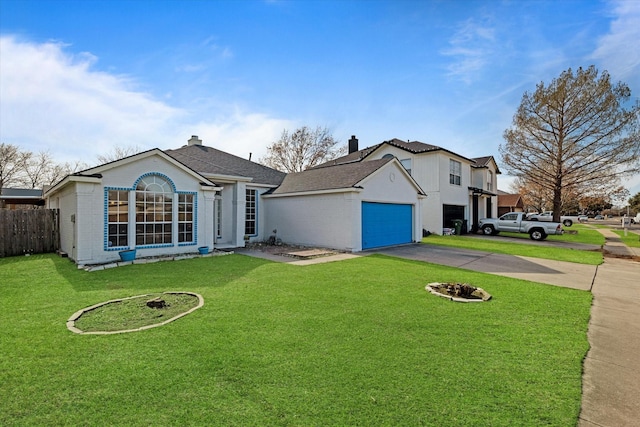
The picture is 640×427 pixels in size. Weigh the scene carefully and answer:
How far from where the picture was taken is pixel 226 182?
47.9 ft

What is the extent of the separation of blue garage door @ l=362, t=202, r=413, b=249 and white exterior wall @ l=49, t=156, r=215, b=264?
699 centimetres

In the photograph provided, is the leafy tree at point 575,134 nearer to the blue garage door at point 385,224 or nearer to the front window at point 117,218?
the blue garage door at point 385,224

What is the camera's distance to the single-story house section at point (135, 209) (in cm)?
990

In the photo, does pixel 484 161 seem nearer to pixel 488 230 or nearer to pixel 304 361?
pixel 488 230

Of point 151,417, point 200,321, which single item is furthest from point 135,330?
point 151,417

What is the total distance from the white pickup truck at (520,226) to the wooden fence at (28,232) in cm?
2631

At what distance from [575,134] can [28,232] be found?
3627 cm

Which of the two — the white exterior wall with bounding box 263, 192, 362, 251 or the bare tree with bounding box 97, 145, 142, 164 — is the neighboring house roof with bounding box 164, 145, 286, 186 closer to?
the white exterior wall with bounding box 263, 192, 362, 251

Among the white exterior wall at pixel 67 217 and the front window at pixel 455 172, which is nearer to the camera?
the white exterior wall at pixel 67 217

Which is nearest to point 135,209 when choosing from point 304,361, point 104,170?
point 104,170

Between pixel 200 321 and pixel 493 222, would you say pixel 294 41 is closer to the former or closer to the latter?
pixel 200 321

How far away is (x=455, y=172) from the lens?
79.9 ft

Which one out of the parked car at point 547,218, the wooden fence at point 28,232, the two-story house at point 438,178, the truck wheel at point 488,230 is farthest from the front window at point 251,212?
the parked car at point 547,218

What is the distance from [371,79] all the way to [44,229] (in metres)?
15.9
